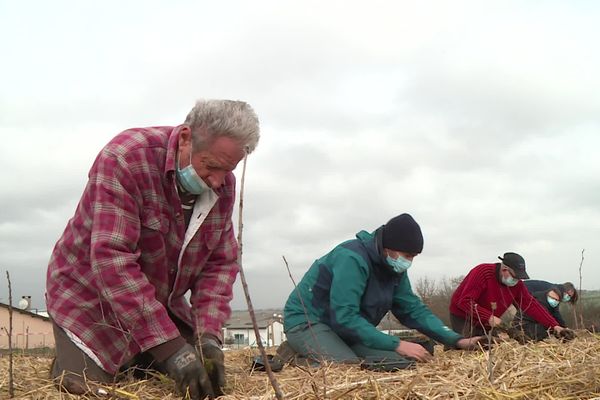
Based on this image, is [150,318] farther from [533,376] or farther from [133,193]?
[533,376]

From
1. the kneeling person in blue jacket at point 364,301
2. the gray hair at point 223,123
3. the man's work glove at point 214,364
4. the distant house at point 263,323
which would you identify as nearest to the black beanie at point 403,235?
the kneeling person in blue jacket at point 364,301

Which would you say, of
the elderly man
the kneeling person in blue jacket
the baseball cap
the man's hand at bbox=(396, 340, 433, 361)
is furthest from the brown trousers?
the baseball cap

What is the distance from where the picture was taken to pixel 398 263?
4.96 meters

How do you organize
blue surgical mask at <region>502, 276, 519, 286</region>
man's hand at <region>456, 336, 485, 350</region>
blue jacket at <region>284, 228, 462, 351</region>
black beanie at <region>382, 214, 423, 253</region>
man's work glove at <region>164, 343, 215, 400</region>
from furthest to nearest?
blue surgical mask at <region>502, 276, 519, 286</region>, black beanie at <region>382, 214, 423, 253</region>, man's hand at <region>456, 336, 485, 350</region>, blue jacket at <region>284, 228, 462, 351</region>, man's work glove at <region>164, 343, 215, 400</region>

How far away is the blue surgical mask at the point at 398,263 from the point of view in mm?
4957

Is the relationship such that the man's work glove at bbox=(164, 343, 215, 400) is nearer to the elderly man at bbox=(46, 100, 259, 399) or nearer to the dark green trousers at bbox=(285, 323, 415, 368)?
the elderly man at bbox=(46, 100, 259, 399)

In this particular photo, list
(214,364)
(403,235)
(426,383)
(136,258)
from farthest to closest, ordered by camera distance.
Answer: (403,235) → (136,258) → (214,364) → (426,383)

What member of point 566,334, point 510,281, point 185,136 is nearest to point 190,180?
point 185,136

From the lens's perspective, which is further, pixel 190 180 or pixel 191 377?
pixel 190 180

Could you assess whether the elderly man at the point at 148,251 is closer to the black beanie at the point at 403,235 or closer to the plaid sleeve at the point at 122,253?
the plaid sleeve at the point at 122,253

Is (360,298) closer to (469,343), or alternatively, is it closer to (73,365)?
(469,343)

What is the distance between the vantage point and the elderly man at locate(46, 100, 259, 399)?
290 centimetres

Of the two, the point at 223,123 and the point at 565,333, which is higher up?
the point at 223,123

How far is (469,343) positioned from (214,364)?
258cm
